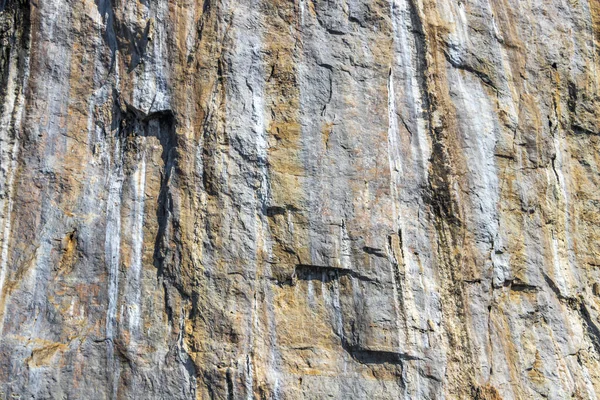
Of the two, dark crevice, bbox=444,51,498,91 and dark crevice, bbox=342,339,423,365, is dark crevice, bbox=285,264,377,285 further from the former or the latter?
dark crevice, bbox=444,51,498,91

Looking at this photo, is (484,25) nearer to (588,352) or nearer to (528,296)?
(528,296)

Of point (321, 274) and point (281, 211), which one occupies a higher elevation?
point (281, 211)

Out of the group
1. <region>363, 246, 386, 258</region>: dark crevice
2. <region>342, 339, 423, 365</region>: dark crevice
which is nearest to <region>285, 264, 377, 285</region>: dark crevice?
<region>363, 246, 386, 258</region>: dark crevice

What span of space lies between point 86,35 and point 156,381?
3487mm

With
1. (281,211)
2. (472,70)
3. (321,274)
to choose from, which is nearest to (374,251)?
(321,274)

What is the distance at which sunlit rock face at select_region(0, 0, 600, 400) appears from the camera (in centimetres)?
615

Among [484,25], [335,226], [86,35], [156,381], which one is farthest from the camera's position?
[484,25]

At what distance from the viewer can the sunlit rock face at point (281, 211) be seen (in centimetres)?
615

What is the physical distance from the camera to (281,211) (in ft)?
21.3

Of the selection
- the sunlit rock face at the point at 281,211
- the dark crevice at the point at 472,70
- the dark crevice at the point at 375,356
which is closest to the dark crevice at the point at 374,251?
the sunlit rock face at the point at 281,211

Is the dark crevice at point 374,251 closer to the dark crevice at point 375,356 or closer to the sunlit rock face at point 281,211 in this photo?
the sunlit rock face at point 281,211

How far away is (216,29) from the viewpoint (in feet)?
22.7

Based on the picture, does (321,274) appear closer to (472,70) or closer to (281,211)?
(281,211)

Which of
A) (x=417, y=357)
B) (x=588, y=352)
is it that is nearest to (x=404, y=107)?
(x=417, y=357)
